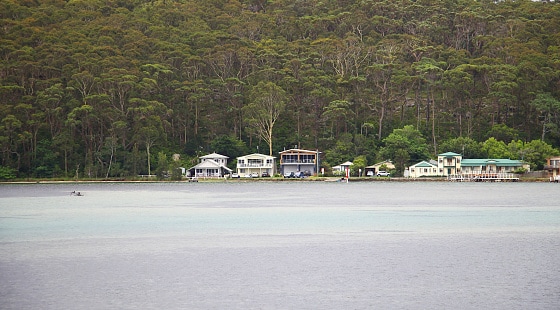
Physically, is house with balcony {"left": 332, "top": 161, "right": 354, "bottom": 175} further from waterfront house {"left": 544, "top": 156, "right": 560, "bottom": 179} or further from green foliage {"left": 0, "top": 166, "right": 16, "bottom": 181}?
green foliage {"left": 0, "top": 166, "right": 16, "bottom": 181}

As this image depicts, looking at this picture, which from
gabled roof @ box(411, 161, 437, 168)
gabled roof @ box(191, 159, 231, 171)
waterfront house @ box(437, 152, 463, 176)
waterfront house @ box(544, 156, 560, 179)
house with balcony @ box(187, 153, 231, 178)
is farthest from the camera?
house with balcony @ box(187, 153, 231, 178)

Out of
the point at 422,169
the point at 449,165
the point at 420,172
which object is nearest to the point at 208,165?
the point at 420,172

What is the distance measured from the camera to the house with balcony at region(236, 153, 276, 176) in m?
64.4

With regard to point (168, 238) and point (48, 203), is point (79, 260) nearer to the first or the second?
point (168, 238)

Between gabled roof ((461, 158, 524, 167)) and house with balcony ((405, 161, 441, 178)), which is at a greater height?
gabled roof ((461, 158, 524, 167))

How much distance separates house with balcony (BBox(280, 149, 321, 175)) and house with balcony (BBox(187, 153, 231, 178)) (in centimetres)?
572

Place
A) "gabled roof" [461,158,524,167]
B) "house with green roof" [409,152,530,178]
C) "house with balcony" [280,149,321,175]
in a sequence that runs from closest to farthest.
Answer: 1. "gabled roof" [461,158,524,167]
2. "house with green roof" [409,152,530,178]
3. "house with balcony" [280,149,321,175]

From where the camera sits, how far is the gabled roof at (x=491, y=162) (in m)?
58.4

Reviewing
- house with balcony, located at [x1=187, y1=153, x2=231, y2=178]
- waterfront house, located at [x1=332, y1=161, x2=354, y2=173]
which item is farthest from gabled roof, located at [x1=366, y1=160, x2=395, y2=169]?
house with balcony, located at [x1=187, y1=153, x2=231, y2=178]

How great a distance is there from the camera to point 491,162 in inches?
2318

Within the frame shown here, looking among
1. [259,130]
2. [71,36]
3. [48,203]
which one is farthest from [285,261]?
[71,36]

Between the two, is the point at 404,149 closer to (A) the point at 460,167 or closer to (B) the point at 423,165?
(B) the point at 423,165

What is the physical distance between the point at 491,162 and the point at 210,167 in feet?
86.5

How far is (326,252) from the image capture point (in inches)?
732
